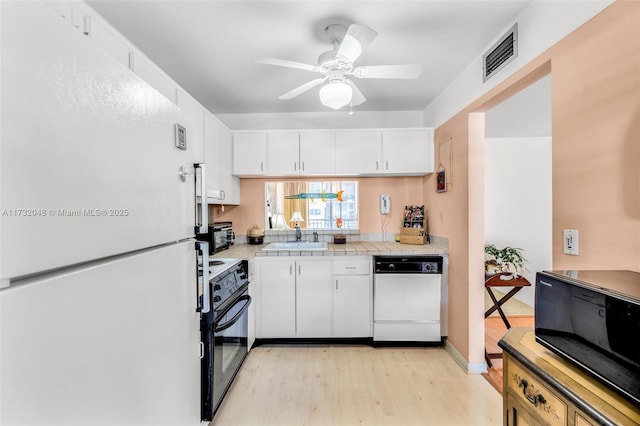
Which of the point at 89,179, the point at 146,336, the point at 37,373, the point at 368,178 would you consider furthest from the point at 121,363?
the point at 368,178

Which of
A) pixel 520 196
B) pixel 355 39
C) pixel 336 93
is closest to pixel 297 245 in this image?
pixel 336 93

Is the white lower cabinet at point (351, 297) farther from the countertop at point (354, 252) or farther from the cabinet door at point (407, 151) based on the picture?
the cabinet door at point (407, 151)

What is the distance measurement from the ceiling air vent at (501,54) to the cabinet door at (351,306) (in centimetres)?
196

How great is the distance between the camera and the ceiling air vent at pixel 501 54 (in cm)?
173

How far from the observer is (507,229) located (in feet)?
13.0

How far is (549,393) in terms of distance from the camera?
873 mm

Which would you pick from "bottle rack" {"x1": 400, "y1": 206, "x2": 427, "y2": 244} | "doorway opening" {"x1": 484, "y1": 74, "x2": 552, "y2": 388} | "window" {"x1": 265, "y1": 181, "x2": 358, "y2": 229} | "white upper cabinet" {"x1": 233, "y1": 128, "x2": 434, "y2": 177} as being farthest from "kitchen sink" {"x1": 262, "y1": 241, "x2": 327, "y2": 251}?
"doorway opening" {"x1": 484, "y1": 74, "x2": 552, "y2": 388}

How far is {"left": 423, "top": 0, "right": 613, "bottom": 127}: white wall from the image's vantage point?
130 centimetres

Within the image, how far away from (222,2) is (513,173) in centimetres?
415

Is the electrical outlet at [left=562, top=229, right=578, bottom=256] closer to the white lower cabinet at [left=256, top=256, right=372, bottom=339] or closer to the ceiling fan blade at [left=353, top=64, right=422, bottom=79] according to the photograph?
the ceiling fan blade at [left=353, top=64, right=422, bottom=79]

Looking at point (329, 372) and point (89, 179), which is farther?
point (329, 372)

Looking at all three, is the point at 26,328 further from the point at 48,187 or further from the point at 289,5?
the point at 289,5

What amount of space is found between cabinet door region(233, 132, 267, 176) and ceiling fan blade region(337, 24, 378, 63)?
1.61 metres

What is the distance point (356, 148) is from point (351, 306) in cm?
166
